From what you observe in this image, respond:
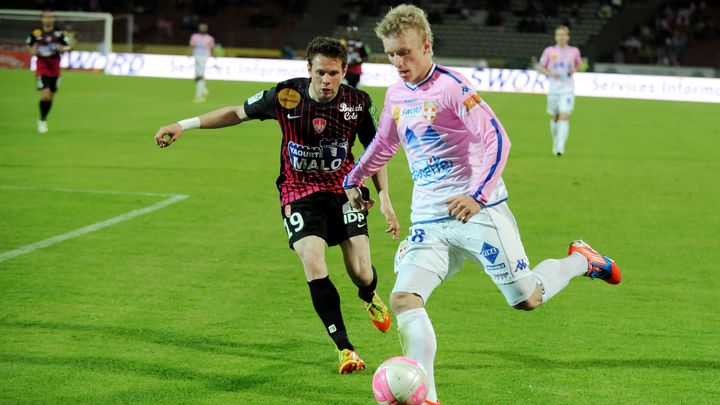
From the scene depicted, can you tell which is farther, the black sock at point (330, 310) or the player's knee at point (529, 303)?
the black sock at point (330, 310)

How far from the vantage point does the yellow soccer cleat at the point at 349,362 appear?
618 cm

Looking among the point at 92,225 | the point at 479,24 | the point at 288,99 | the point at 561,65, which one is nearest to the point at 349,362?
the point at 288,99

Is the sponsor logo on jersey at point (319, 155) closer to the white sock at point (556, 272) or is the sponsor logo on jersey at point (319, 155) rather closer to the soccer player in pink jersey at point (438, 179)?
the soccer player in pink jersey at point (438, 179)

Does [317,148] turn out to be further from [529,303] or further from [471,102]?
[529,303]

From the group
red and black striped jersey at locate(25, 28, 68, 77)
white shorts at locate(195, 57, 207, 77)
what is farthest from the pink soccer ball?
white shorts at locate(195, 57, 207, 77)

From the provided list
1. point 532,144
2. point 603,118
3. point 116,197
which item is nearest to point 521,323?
point 116,197

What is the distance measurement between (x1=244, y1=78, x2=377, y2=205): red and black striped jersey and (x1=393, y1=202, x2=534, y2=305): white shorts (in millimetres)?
1425

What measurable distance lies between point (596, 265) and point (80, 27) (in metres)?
40.1

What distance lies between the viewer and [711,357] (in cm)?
666

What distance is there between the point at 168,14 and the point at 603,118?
31219 millimetres

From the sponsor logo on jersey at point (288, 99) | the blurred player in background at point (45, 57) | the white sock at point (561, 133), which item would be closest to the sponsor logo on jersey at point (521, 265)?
the sponsor logo on jersey at point (288, 99)

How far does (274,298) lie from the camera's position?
8.33m

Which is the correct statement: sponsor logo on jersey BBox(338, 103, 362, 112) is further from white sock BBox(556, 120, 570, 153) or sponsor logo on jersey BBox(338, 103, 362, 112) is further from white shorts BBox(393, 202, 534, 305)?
white sock BBox(556, 120, 570, 153)

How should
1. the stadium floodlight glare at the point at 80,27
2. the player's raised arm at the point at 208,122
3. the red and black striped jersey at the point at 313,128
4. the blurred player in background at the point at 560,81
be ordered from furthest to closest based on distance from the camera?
the stadium floodlight glare at the point at 80,27 → the blurred player in background at the point at 560,81 → the red and black striped jersey at the point at 313,128 → the player's raised arm at the point at 208,122
